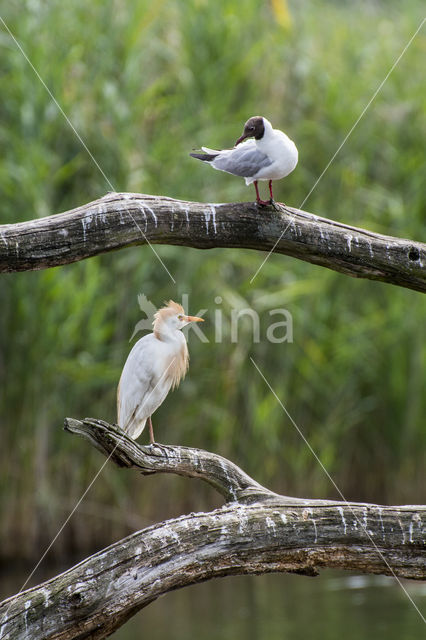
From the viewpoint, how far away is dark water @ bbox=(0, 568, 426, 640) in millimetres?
5488

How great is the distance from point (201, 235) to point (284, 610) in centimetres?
363

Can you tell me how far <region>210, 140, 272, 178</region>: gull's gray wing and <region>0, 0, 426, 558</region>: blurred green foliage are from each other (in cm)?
256

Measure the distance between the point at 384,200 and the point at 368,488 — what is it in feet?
7.30

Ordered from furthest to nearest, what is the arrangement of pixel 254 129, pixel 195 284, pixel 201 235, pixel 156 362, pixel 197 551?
pixel 195 284
pixel 156 362
pixel 254 129
pixel 201 235
pixel 197 551

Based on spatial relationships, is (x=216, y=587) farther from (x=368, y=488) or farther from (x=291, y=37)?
(x=291, y=37)

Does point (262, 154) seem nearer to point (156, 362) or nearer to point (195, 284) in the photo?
point (156, 362)

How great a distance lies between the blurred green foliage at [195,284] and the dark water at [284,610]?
0.62 m

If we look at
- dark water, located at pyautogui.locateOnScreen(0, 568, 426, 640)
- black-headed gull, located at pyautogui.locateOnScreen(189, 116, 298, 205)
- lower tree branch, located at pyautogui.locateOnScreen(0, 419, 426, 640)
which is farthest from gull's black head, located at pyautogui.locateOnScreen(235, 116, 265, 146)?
dark water, located at pyautogui.locateOnScreen(0, 568, 426, 640)

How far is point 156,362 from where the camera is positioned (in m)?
3.72

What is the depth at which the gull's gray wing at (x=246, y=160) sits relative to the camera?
3.39 metres

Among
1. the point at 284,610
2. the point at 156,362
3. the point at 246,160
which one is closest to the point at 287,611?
the point at 284,610

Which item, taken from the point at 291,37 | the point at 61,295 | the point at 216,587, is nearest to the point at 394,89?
the point at 291,37

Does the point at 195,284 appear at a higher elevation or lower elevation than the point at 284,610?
higher

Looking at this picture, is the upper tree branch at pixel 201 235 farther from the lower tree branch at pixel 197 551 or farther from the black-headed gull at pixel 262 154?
the lower tree branch at pixel 197 551
